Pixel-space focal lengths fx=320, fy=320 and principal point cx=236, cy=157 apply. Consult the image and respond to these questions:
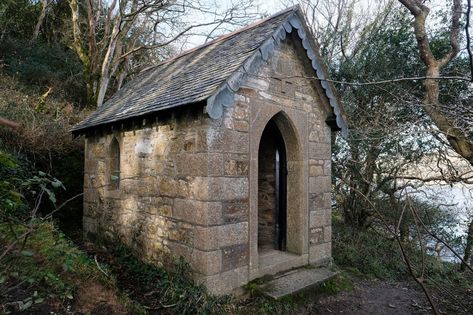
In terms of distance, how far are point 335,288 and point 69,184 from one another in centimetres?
668

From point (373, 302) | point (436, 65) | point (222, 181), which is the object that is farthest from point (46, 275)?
point (436, 65)

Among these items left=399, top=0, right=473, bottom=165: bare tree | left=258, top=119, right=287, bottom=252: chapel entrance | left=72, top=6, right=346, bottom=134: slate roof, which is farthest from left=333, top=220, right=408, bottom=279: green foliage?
left=72, top=6, right=346, bottom=134: slate roof

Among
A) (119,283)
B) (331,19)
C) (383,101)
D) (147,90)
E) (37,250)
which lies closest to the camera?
(37,250)

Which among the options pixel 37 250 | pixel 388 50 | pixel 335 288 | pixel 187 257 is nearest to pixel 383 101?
pixel 388 50

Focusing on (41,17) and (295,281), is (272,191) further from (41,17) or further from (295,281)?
Result: (41,17)

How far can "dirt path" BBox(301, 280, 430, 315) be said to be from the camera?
4.99 meters

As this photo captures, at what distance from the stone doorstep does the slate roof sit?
2.72 metres

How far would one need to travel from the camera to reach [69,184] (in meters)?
8.12

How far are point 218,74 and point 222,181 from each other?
1593 millimetres

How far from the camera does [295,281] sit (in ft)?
16.9

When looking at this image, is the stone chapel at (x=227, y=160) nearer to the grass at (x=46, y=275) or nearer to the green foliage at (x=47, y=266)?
the grass at (x=46, y=275)

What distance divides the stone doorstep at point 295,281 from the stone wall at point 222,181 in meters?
0.24

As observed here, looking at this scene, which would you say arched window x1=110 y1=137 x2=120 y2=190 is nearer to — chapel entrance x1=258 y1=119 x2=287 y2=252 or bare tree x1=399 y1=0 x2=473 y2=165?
chapel entrance x1=258 y1=119 x2=287 y2=252

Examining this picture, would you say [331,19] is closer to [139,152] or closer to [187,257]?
[139,152]
